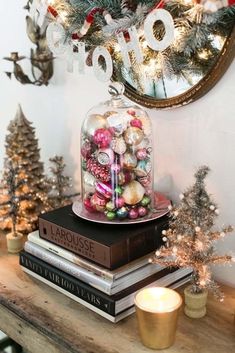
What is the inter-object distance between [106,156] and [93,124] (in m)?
0.09

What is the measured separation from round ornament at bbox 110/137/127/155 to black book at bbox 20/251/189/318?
0.28m

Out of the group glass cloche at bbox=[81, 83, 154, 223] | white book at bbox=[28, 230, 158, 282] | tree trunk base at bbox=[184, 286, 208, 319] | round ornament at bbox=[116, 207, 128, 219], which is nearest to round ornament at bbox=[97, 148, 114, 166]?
glass cloche at bbox=[81, 83, 154, 223]

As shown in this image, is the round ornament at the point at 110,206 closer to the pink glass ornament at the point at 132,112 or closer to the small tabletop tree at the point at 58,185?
the pink glass ornament at the point at 132,112

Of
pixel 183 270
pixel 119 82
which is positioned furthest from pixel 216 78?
pixel 183 270

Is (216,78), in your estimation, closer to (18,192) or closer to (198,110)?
(198,110)

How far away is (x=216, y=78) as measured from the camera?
1.01m

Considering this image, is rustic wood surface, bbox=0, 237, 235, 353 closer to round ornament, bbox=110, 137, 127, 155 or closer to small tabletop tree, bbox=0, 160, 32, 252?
small tabletop tree, bbox=0, 160, 32, 252

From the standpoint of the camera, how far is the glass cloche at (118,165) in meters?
1.07

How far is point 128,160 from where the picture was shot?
42.1 inches

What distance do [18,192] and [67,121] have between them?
28cm

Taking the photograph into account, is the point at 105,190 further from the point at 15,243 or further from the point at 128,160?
the point at 15,243

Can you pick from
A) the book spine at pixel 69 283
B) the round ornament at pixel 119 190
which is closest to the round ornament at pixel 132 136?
the round ornament at pixel 119 190

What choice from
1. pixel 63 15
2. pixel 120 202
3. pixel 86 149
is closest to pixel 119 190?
pixel 120 202

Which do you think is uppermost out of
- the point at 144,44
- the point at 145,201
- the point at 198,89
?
the point at 144,44
